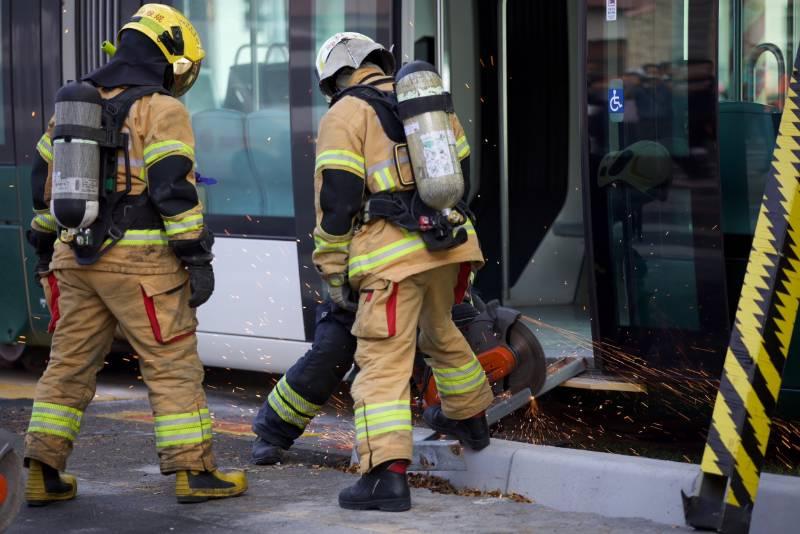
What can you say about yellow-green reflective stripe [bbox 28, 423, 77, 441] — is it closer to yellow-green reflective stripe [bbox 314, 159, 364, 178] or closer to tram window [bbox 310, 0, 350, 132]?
yellow-green reflective stripe [bbox 314, 159, 364, 178]

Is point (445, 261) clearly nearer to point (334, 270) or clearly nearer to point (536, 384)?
point (334, 270)

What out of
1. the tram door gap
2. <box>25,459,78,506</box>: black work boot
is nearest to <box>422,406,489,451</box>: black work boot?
<box>25,459,78,506</box>: black work boot

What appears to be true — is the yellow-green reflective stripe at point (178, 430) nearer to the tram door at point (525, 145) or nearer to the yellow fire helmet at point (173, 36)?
the yellow fire helmet at point (173, 36)

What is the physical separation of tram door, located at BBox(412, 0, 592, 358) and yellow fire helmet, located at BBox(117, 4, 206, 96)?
2510 mm

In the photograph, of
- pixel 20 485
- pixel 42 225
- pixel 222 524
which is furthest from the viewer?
pixel 42 225

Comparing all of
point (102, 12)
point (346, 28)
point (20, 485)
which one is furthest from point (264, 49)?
point (20, 485)

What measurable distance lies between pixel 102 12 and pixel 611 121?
11.2 feet

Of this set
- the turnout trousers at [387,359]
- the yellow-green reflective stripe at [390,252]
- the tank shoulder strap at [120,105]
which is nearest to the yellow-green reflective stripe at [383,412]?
the turnout trousers at [387,359]

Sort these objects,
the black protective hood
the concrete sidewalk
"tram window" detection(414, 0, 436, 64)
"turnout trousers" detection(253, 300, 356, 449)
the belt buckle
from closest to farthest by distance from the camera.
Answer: the concrete sidewalk < the belt buckle < the black protective hood < "turnout trousers" detection(253, 300, 356, 449) < "tram window" detection(414, 0, 436, 64)

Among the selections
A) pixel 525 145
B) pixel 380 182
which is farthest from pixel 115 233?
pixel 525 145

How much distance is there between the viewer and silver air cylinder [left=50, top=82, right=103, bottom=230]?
5.20m

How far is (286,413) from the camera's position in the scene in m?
6.19

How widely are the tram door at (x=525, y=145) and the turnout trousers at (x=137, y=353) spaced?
2.95 meters

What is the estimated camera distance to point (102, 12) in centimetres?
845
